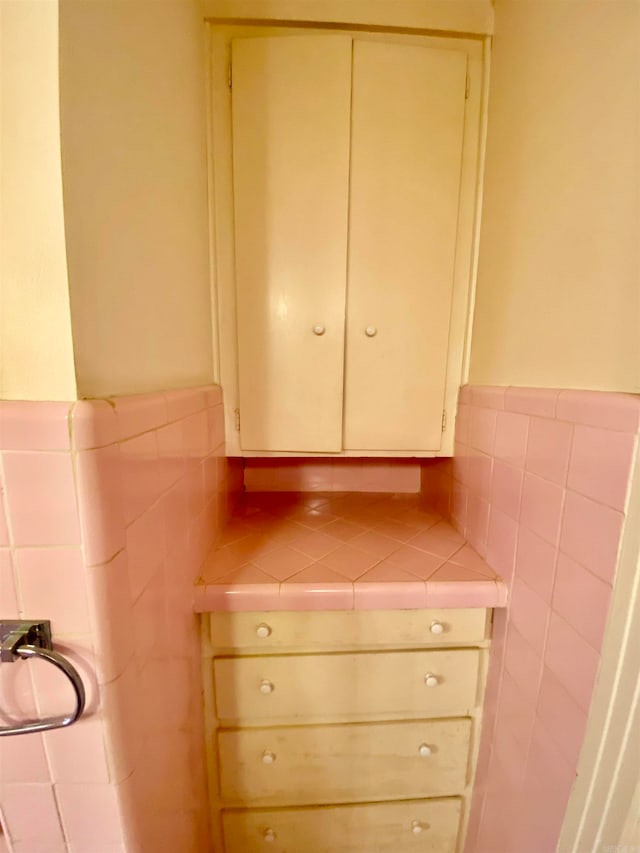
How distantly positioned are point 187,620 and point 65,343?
52cm

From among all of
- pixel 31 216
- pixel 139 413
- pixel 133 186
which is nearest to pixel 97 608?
pixel 139 413

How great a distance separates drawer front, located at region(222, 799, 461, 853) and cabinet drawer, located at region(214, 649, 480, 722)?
0.87ft

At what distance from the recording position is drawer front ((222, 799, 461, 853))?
767 millimetres

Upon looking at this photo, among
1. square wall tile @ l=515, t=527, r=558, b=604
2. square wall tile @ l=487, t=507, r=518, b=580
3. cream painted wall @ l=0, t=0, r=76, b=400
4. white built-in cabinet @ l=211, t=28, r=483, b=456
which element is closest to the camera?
cream painted wall @ l=0, t=0, r=76, b=400

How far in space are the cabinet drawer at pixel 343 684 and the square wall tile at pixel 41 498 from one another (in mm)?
505

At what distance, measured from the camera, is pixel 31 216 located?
34cm

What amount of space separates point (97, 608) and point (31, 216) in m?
0.42

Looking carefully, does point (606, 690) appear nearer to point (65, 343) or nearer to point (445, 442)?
point (445, 442)

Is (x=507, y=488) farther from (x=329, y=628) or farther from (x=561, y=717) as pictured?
(x=329, y=628)

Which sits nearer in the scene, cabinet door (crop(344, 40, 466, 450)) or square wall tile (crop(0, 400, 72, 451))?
square wall tile (crop(0, 400, 72, 451))

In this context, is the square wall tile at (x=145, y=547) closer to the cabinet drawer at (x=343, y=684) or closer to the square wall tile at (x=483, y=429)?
the cabinet drawer at (x=343, y=684)

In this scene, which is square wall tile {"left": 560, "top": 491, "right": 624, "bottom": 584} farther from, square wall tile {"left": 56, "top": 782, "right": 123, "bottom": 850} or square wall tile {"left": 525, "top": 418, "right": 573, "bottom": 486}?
square wall tile {"left": 56, "top": 782, "right": 123, "bottom": 850}

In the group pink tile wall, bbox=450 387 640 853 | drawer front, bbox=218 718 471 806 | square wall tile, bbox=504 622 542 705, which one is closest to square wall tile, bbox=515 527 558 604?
pink tile wall, bbox=450 387 640 853

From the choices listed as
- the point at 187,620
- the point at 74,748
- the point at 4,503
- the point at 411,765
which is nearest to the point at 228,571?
the point at 187,620
